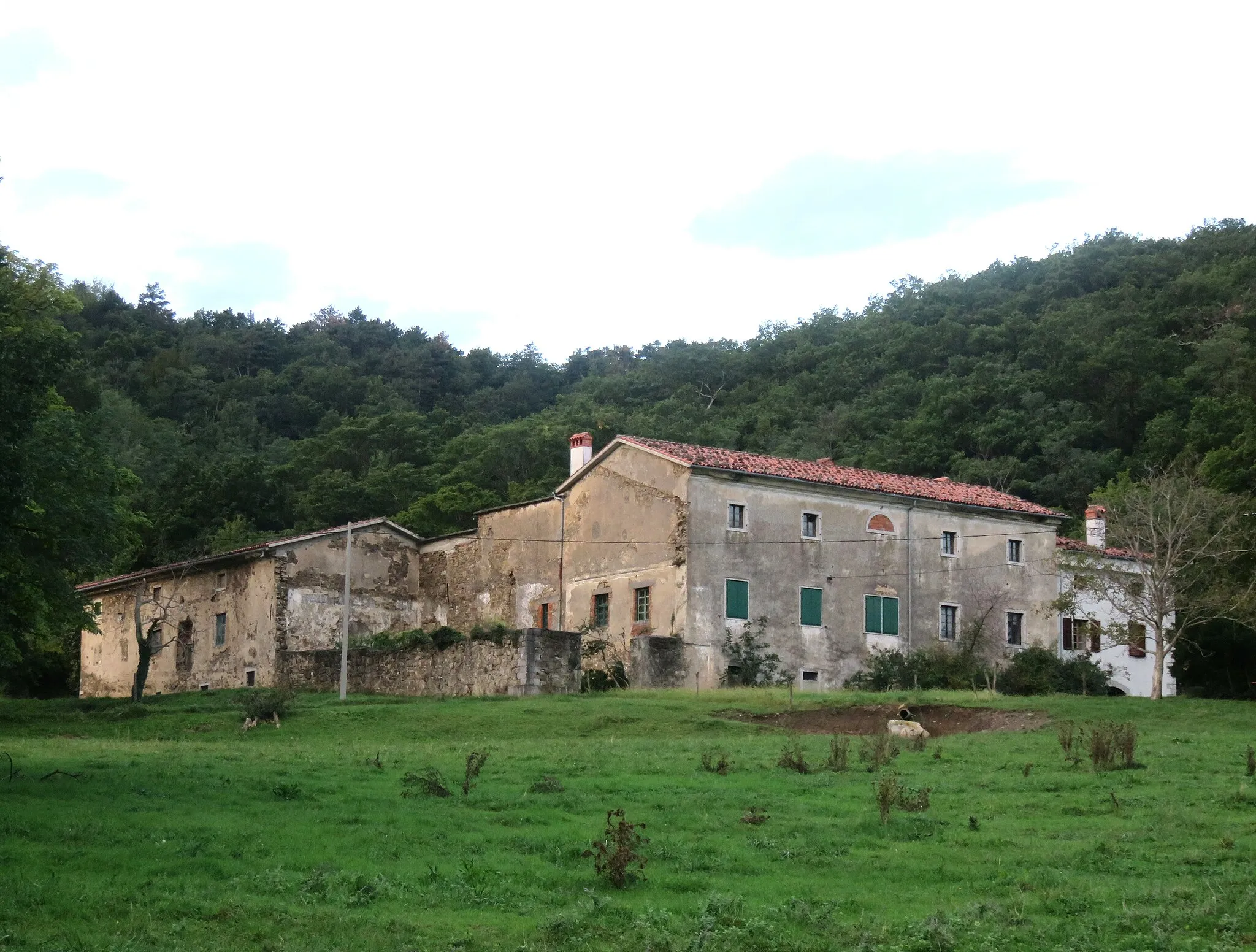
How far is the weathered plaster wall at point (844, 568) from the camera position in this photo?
45875 millimetres

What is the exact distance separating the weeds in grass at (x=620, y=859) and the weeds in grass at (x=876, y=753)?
9.08 m

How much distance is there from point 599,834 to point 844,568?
31211 mm

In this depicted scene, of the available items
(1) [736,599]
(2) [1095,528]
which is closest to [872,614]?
(1) [736,599]

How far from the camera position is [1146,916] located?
1353 cm

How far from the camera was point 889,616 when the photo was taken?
48500 millimetres

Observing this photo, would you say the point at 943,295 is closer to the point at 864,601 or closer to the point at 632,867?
the point at 864,601

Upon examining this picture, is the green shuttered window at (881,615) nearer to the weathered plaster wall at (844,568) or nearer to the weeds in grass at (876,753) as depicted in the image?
the weathered plaster wall at (844,568)

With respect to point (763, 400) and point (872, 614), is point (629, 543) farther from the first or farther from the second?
point (763, 400)

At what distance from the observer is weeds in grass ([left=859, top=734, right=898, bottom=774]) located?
24.7 meters

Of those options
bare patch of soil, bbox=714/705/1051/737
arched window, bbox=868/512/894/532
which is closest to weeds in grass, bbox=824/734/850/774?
bare patch of soil, bbox=714/705/1051/737

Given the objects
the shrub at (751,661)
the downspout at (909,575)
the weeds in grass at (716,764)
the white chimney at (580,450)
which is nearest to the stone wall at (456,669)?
the shrub at (751,661)

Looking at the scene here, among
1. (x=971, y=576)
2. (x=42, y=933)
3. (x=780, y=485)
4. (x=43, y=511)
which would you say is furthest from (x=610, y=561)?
(x=42, y=933)

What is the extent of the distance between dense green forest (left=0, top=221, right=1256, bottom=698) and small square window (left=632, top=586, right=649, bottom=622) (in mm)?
19021

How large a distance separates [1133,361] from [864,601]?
34.9m
